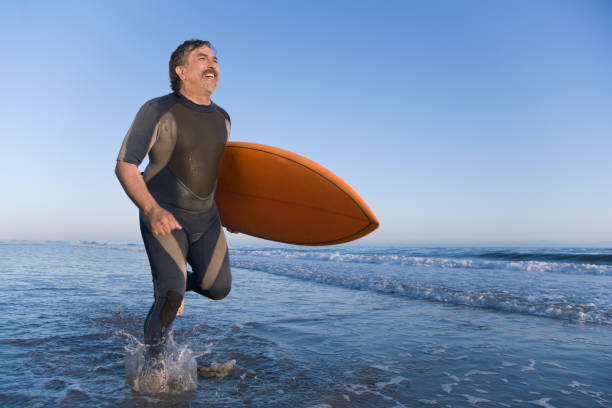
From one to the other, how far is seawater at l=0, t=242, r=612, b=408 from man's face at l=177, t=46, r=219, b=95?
1.77m

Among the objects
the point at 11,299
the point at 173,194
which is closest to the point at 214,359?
the point at 173,194

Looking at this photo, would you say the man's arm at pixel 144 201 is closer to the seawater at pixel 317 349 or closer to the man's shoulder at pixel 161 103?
the man's shoulder at pixel 161 103

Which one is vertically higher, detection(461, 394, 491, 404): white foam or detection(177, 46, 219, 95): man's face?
detection(177, 46, 219, 95): man's face

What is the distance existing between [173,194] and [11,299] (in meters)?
4.53

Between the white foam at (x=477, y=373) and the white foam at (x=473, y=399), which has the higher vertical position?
the white foam at (x=477, y=373)

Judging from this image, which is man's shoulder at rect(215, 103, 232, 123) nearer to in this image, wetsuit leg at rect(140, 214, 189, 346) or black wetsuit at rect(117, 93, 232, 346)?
black wetsuit at rect(117, 93, 232, 346)

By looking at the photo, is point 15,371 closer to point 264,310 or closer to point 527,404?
point 264,310

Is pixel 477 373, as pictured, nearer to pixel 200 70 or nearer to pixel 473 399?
pixel 473 399

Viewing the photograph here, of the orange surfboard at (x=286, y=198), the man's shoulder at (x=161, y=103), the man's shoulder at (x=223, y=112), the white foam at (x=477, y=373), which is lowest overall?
the white foam at (x=477, y=373)

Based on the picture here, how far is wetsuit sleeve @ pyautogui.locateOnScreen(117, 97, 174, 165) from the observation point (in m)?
2.20

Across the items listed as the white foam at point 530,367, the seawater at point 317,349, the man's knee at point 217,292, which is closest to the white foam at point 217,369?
the seawater at point 317,349

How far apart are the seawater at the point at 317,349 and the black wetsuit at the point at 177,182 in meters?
0.49

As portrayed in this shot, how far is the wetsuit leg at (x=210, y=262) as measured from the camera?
2785 mm

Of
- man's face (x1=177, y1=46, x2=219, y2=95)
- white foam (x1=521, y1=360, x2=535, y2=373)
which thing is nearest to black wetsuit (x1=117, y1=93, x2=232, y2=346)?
man's face (x1=177, y1=46, x2=219, y2=95)
